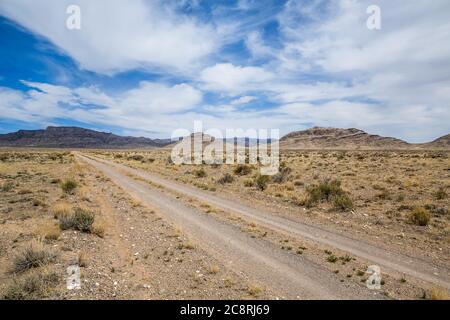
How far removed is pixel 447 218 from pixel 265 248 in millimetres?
9575

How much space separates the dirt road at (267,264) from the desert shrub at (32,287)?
461cm

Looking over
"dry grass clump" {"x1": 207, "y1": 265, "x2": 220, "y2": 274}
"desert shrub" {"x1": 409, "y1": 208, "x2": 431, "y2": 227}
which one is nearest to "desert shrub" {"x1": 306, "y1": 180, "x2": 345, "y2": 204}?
"desert shrub" {"x1": 409, "y1": 208, "x2": 431, "y2": 227}

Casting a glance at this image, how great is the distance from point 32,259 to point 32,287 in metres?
1.54

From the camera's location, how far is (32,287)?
21.7ft

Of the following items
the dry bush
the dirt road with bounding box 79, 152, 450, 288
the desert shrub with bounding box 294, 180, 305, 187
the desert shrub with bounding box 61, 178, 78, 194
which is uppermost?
the desert shrub with bounding box 61, 178, 78, 194

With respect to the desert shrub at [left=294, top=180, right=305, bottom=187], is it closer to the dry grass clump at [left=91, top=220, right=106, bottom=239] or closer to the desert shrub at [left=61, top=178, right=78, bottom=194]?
the dry grass clump at [left=91, top=220, right=106, bottom=239]

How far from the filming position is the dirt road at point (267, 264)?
714 centimetres

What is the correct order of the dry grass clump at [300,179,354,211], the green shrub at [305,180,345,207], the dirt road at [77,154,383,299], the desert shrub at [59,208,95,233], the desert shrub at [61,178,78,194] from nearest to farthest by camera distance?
the dirt road at [77,154,383,299] → the desert shrub at [59,208,95,233] → the dry grass clump at [300,179,354,211] → the green shrub at [305,180,345,207] → the desert shrub at [61,178,78,194]

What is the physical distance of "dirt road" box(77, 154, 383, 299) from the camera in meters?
7.14

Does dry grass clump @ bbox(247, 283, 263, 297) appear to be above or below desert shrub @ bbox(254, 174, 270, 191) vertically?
below

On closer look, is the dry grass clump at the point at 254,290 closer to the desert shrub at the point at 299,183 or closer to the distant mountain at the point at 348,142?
the desert shrub at the point at 299,183

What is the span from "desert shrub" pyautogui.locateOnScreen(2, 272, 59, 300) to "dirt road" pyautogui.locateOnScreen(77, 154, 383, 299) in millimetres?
4606
